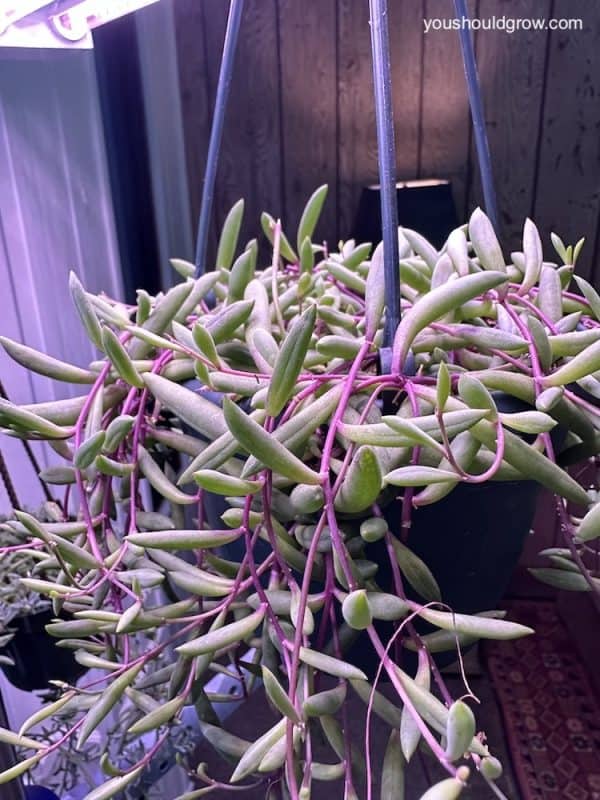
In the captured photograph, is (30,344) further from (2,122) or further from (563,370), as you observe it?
(563,370)

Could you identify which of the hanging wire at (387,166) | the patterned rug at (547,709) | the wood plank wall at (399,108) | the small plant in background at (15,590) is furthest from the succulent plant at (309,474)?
the wood plank wall at (399,108)

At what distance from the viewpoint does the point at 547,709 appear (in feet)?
4.15

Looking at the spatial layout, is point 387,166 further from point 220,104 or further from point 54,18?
point 54,18

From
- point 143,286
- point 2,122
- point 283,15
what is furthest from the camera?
point 283,15

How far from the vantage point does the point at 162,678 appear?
37 centimetres

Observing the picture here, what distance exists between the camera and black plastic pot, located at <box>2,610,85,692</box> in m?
0.54

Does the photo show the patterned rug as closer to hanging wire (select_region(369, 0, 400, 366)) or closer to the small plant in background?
the small plant in background

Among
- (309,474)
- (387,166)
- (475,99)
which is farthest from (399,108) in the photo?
(309,474)

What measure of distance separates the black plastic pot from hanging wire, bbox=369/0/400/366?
0.40m

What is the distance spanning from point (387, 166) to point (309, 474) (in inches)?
6.0

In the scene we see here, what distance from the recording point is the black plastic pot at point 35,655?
21.1 inches

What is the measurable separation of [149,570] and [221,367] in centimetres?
11

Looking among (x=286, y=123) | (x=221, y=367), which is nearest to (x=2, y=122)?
(x=221, y=367)

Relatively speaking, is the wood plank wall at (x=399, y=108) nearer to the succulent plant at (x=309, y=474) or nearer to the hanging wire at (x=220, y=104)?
the hanging wire at (x=220, y=104)
